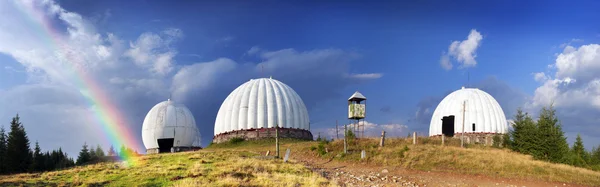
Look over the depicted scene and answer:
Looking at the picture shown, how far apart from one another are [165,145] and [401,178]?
39.7 m

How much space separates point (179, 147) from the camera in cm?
5462

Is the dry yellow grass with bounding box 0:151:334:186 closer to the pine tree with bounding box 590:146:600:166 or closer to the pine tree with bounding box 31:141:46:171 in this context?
the pine tree with bounding box 31:141:46:171

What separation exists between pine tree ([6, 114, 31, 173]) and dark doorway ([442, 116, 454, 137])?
4851cm

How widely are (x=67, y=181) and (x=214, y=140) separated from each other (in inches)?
1272

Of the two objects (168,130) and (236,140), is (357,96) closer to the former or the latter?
(236,140)

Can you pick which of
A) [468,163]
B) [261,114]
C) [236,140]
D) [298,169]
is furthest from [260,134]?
[468,163]

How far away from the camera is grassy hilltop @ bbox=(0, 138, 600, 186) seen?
2031 centimetres

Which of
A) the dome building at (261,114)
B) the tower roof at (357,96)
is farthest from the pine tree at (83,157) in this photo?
the tower roof at (357,96)

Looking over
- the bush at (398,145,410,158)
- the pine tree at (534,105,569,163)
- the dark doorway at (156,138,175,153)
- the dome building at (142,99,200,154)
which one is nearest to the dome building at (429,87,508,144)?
the pine tree at (534,105,569,163)

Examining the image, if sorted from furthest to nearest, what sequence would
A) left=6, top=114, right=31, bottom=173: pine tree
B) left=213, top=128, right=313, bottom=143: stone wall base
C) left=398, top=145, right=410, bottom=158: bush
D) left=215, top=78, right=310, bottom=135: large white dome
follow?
left=215, top=78, right=310, bottom=135: large white dome, left=213, top=128, right=313, bottom=143: stone wall base, left=6, top=114, right=31, bottom=173: pine tree, left=398, top=145, right=410, bottom=158: bush

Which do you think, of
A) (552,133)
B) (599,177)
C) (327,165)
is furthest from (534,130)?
(327,165)

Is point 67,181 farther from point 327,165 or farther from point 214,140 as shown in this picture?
point 214,140

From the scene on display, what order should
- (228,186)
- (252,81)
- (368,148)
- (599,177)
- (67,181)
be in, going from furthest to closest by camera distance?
(252,81) → (368,148) → (599,177) → (67,181) → (228,186)

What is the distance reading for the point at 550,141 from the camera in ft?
125
